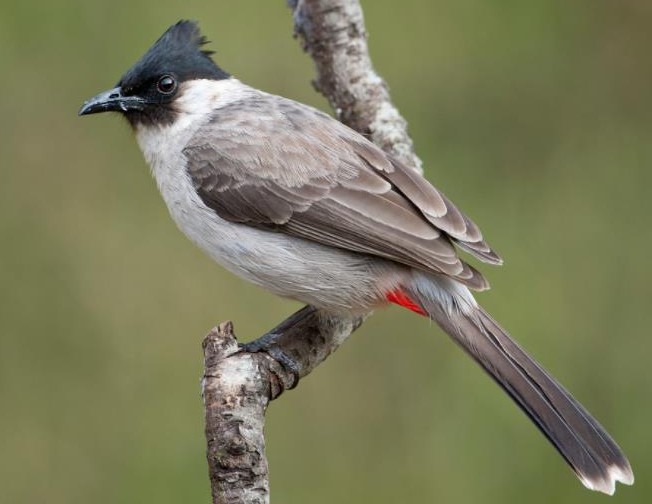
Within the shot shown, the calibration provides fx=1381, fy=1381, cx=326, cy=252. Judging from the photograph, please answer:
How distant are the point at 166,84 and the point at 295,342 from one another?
112 centimetres

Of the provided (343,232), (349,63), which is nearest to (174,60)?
(349,63)

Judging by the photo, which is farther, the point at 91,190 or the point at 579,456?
the point at 91,190

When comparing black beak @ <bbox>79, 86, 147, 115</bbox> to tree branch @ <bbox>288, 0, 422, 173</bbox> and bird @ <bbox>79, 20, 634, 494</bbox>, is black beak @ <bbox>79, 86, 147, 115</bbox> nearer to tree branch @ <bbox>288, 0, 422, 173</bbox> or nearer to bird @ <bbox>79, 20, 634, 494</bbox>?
bird @ <bbox>79, 20, 634, 494</bbox>

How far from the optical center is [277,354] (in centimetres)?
450

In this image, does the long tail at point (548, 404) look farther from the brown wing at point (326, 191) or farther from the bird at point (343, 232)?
the brown wing at point (326, 191)

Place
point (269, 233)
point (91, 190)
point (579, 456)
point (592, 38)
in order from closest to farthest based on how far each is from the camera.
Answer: point (579, 456)
point (269, 233)
point (91, 190)
point (592, 38)

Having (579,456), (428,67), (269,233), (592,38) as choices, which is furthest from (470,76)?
(579,456)

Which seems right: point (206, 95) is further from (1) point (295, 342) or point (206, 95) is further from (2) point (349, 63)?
(1) point (295, 342)

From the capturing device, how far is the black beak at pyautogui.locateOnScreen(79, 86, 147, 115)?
16.4 ft

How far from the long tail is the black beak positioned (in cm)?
139

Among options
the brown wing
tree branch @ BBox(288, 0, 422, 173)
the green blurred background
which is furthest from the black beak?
tree branch @ BBox(288, 0, 422, 173)

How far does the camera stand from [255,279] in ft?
15.4

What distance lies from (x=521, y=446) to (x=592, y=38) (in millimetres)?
2134

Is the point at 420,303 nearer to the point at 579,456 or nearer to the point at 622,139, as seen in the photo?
the point at 579,456
